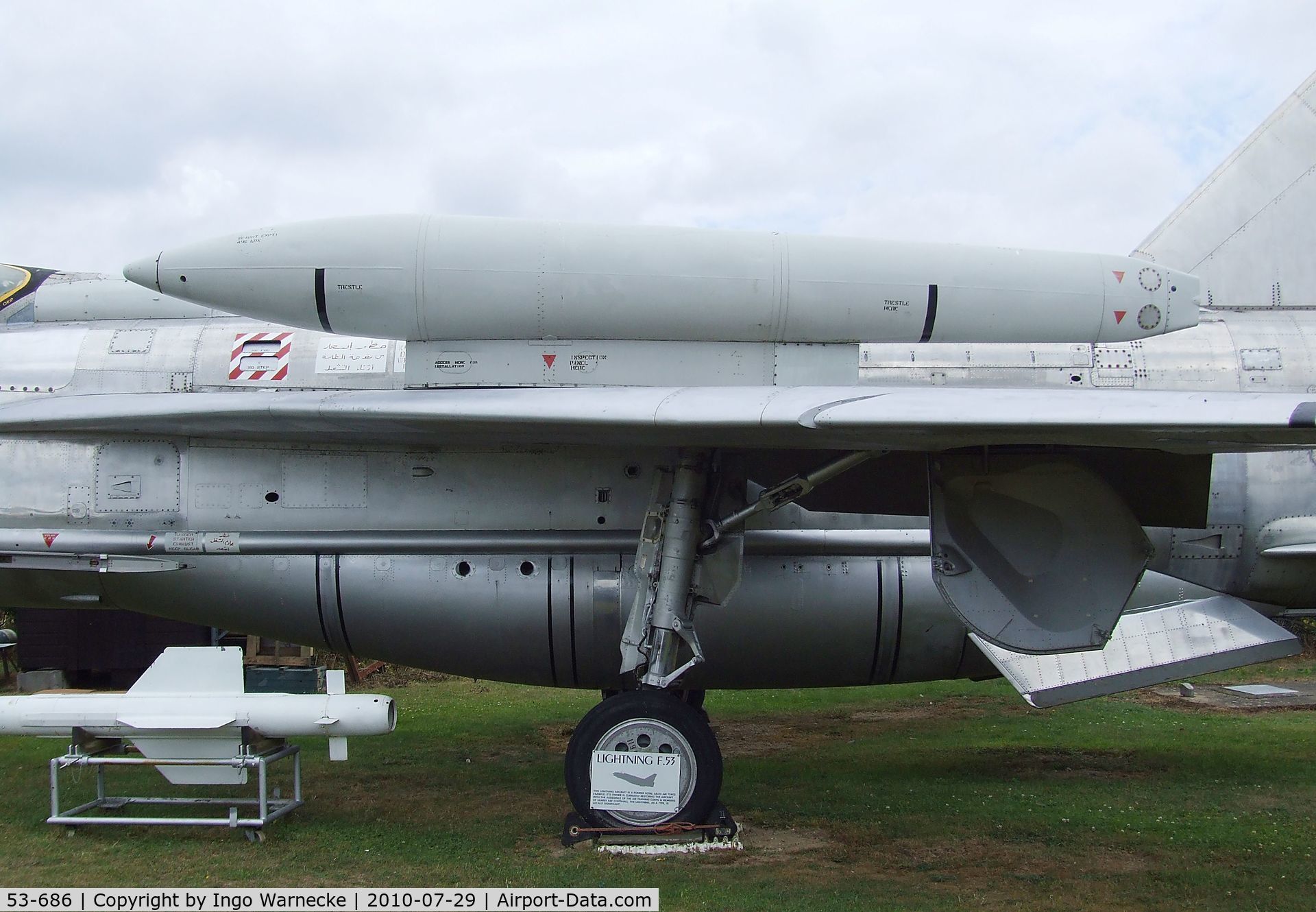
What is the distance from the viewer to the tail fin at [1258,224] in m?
7.61

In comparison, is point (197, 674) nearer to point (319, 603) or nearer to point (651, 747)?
point (319, 603)

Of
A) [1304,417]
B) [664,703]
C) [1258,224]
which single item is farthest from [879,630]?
[1258,224]

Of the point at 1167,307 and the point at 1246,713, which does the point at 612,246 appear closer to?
the point at 1167,307

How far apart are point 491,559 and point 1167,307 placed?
456 centimetres

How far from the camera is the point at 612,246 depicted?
629 cm

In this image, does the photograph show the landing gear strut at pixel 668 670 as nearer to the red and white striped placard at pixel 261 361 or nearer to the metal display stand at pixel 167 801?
the metal display stand at pixel 167 801

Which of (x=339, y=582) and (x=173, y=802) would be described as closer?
(x=173, y=802)

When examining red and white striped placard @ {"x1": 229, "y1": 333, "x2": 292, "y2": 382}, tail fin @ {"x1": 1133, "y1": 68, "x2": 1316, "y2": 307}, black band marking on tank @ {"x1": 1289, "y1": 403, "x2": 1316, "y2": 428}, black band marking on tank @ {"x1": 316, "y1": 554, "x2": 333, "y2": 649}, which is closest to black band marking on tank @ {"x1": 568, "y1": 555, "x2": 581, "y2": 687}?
black band marking on tank @ {"x1": 316, "y1": 554, "x2": 333, "y2": 649}

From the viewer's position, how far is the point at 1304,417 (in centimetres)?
428

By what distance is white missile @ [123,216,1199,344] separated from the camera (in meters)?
6.22

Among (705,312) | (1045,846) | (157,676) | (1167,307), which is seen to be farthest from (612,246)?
(1045,846)

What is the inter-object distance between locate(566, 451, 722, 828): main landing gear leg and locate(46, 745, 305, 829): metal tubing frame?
200cm

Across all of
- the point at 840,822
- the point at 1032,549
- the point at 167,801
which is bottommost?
the point at 840,822

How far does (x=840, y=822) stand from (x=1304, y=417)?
4114 mm
